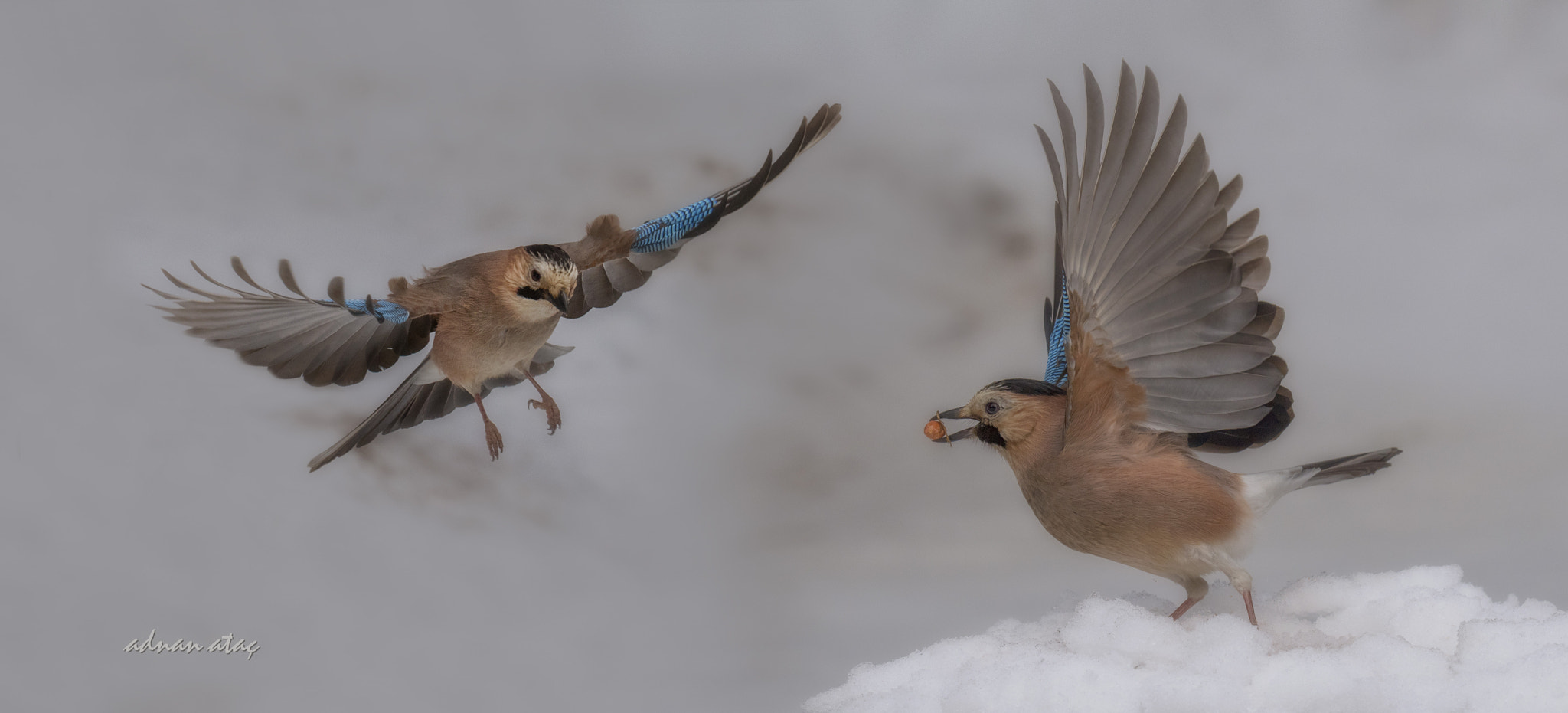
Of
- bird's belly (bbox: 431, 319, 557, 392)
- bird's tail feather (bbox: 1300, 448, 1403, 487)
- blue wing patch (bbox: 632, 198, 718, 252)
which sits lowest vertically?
bird's tail feather (bbox: 1300, 448, 1403, 487)

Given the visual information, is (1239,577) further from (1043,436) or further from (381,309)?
(381,309)

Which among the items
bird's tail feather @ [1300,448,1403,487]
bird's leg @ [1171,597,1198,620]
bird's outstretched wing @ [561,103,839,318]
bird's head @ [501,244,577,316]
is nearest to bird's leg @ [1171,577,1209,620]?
bird's leg @ [1171,597,1198,620]

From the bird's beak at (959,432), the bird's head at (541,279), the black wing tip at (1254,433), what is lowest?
the black wing tip at (1254,433)

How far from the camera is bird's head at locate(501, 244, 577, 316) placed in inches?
69.9

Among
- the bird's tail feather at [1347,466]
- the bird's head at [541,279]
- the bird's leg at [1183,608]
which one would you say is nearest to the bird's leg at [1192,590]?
the bird's leg at [1183,608]

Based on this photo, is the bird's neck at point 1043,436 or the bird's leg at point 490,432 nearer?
the bird's neck at point 1043,436

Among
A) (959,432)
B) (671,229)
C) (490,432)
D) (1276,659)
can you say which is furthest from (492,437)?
(1276,659)

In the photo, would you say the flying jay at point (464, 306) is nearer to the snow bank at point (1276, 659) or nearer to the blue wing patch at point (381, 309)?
the blue wing patch at point (381, 309)

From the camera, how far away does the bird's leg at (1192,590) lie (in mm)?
1932

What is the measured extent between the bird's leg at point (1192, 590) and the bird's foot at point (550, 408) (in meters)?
1.02

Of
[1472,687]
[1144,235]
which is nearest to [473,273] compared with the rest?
[1144,235]

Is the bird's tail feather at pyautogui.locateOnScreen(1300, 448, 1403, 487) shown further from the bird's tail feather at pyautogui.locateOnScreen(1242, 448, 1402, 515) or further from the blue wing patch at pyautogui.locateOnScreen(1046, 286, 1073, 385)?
the blue wing patch at pyautogui.locateOnScreen(1046, 286, 1073, 385)

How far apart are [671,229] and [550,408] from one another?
1.40 ft

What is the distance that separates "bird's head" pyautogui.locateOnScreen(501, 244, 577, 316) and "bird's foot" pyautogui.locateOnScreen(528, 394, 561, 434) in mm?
289
